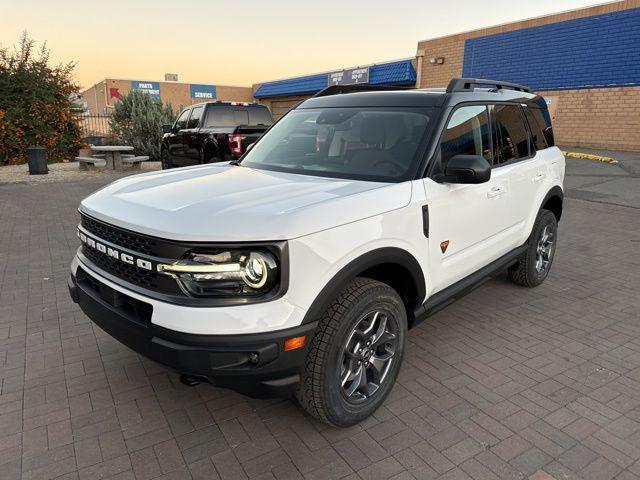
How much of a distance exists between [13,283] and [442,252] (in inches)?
174

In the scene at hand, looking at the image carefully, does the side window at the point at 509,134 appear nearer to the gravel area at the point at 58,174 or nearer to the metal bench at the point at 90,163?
the gravel area at the point at 58,174

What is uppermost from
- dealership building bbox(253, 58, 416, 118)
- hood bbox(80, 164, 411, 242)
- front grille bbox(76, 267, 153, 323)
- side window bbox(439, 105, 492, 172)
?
dealership building bbox(253, 58, 416, 118)

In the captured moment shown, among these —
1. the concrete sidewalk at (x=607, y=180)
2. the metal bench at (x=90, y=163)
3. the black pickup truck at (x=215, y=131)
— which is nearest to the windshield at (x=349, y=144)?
the black pickup truck at (x=215, y=131)

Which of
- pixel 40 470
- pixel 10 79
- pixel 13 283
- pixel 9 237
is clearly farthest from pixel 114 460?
pixel 10 79

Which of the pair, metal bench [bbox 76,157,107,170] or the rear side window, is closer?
the rear side window

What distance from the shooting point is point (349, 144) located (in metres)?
3.36

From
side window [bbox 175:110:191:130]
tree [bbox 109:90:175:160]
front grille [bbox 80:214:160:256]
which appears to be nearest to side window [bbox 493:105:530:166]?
front grille [bbox 80:214:160:256]

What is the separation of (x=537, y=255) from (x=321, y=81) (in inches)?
1155

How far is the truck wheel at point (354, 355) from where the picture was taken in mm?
2338

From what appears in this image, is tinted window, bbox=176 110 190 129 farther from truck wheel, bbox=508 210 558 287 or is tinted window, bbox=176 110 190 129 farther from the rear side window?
truck wheel, bbox=508 210 558 287

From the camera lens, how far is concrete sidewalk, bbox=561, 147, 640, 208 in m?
10.2

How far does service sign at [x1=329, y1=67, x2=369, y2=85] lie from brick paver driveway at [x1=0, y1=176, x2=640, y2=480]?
26.3 metres

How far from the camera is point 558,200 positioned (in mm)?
4914

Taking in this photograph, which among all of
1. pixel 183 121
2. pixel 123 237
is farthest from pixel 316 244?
pixel 183 121
